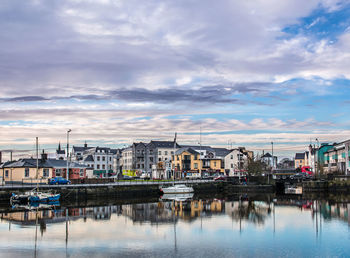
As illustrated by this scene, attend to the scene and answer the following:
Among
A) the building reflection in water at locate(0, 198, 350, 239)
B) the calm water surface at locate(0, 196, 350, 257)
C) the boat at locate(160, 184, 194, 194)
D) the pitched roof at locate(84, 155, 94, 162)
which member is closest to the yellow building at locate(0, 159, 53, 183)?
the boat at locate(160, 184, 194, 194)

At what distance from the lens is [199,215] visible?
54312 mm

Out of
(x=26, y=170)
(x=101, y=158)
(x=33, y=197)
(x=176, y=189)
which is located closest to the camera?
(x=33, y=197)

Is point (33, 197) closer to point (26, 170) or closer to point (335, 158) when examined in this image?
point (26, 170)

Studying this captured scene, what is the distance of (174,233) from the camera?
39.7m

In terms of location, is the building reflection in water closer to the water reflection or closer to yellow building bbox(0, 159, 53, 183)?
the water reflection

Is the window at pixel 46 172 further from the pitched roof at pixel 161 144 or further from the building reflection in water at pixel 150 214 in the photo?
the pitched roof at pixel 161 144

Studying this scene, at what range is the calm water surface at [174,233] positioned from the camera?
31.5 metres

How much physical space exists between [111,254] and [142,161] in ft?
430

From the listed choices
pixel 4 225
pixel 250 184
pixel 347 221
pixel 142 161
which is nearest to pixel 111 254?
pixel 4 225

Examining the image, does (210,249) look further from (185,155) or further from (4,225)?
(185,155)

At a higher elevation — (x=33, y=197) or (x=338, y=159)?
(x=338, y=159)

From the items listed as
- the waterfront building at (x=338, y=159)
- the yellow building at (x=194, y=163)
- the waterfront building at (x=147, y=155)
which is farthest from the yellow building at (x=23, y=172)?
the waterfront building at (x=338, y=159)

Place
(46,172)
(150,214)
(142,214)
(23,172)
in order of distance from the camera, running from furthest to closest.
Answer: (46,172)
(23,172)
(150,214)
(142,214)

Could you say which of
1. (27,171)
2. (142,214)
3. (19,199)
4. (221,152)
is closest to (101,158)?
(221,152)
